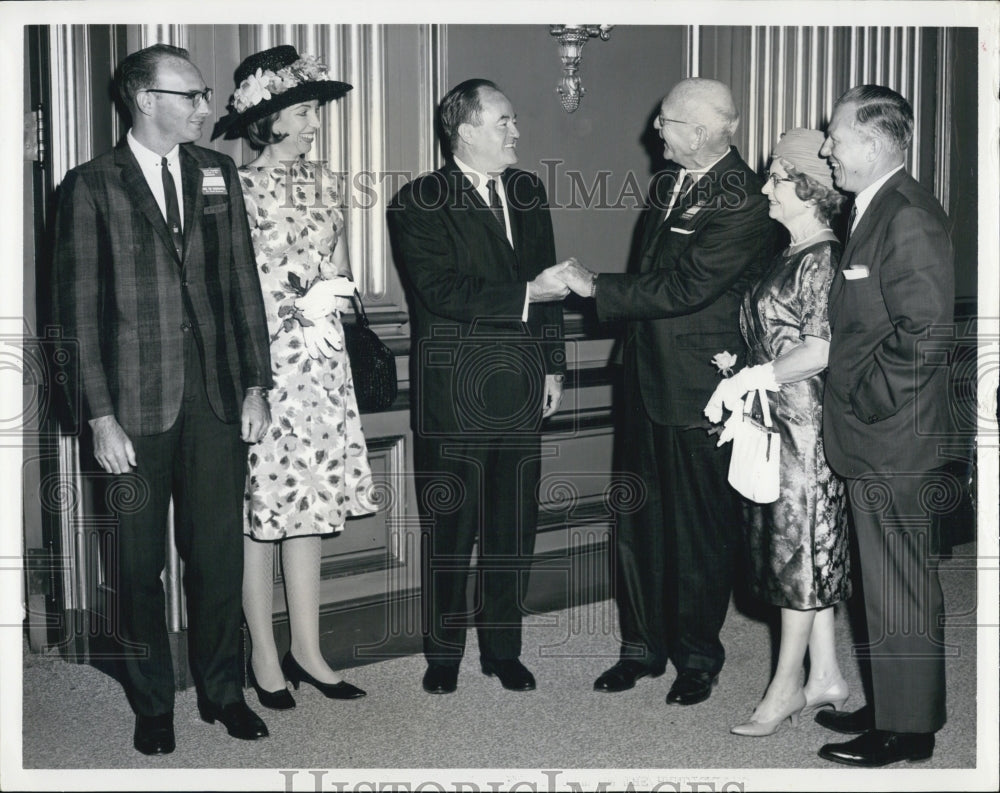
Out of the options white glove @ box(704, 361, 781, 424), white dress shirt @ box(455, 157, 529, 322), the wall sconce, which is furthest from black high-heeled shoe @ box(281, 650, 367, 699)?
the wall sconce

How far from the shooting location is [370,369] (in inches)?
135

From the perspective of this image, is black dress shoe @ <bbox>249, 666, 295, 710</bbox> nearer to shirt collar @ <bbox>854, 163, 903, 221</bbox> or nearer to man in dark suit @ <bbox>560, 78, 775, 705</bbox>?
man in dark suit @ <bbox>560, 78, 775, 705</bbox>

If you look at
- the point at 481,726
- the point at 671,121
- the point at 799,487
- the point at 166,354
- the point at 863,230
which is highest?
the point at 671,121

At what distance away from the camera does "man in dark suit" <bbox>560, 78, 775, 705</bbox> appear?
11.1ft

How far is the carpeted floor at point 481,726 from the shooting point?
3164mm

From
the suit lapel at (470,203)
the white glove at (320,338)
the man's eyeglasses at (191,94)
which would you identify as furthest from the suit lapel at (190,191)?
the suit lapel at (470,203)

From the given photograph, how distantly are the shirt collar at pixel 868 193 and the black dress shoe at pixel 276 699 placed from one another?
2021mm

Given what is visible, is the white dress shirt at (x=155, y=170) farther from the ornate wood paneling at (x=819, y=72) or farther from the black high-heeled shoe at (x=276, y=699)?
the ornate wood paneling at (x=819, y=72)

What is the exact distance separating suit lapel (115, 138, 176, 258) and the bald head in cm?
146

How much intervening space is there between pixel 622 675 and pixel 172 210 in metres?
1.84

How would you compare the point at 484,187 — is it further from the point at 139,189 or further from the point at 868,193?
the point at 868,193

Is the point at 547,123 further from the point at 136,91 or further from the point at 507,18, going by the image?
the point at 136,91

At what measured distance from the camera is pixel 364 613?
12.5 ft

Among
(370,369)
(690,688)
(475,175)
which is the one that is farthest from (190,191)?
(690,688)
